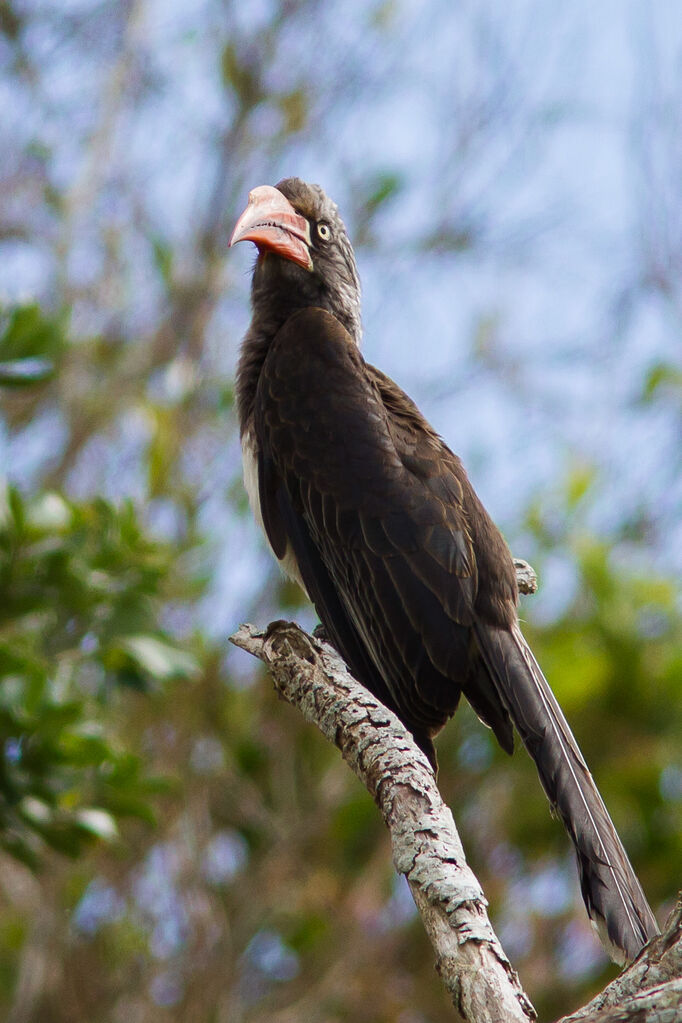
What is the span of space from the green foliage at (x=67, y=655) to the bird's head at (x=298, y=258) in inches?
46.4

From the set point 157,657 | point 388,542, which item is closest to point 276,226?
point 388,542

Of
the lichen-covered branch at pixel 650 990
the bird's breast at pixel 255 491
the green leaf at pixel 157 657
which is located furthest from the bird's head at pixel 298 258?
the lichen-covered branch at pixel 650 990

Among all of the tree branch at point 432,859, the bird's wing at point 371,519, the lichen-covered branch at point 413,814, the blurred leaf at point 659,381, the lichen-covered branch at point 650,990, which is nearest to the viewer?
the lichen-covered branch at point 650,990

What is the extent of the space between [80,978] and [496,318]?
217 inches

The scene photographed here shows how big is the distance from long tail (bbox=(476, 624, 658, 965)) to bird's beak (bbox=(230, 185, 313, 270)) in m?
1.83

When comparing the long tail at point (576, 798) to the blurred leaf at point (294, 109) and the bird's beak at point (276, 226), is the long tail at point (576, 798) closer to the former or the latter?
the bird's beak at point (276, 226)

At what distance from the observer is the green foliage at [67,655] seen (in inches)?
144

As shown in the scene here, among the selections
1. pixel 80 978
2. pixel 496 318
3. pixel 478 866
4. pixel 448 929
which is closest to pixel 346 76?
pixel 496 318

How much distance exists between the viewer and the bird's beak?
4500 millimetres

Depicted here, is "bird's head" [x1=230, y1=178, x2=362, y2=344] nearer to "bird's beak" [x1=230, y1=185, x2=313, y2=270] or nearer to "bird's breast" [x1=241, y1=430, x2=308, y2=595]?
"bird's beak" [x1=230, y1=185, x2=313, y2=270]

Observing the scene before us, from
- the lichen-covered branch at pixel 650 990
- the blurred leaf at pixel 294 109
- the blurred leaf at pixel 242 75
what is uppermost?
the blurred leaf at pixel 242 75

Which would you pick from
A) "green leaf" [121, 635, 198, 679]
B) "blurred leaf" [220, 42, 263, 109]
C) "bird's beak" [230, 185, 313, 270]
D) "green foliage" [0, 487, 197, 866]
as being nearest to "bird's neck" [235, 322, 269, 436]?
"bird's beak" [230, 185, 313, 270]

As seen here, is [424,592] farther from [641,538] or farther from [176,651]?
[641,538]

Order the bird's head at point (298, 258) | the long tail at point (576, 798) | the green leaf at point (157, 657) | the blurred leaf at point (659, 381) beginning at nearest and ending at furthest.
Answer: the long tail at point (576, 798)
the green leaf at point (157, 657)
the bird's head at point (298, 258)
the blurred leaf at point (659, 381)
